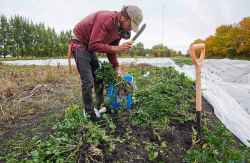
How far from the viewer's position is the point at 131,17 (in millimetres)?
2820

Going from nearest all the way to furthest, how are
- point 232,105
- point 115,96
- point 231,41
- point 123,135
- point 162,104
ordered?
point 123,135
point 115,96
point 162,104
point 232,105
point 231,41

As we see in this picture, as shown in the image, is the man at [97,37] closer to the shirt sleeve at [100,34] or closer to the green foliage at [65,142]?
the shirt sleeve at [100,34]

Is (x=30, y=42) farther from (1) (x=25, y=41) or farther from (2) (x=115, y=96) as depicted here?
(2) (x=115, y=96)

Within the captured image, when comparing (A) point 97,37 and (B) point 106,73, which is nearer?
(A) point 97,37

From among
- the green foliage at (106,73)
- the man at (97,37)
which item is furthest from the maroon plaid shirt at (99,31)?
the green foliage at (106,73)

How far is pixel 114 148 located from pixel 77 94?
2.10 m

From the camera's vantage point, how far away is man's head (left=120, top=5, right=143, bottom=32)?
2809mm

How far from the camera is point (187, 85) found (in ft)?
17.0

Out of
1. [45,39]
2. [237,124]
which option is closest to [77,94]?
[237,124]

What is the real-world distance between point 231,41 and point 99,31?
15.7 m

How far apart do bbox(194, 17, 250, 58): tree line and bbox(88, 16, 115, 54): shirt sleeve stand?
1488cm

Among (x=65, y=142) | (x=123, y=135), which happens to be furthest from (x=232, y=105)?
(x=65, y=142)

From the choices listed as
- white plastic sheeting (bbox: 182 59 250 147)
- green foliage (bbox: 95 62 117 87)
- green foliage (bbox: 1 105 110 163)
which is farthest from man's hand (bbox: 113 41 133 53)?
white plastic sheeting (bbox: 182 59 250 147)

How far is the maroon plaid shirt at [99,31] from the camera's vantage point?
2.80 meters
